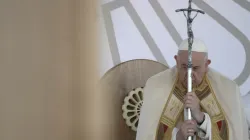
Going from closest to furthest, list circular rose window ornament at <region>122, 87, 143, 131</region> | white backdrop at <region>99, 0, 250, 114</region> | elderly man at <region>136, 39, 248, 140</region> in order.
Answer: elderly man at <region>136, 39, 248, 140</region>, circular rose window ornament at <region>122, 87, 143, 131</region>, white backdrop at <region>99, 0, 250, 114</region>

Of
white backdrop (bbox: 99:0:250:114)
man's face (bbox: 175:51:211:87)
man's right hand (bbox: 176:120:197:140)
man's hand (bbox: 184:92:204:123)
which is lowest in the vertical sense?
man's right hand (bbox: 176:120:197:140)

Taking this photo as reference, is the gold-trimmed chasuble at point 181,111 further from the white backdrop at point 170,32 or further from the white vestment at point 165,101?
the white backdrop at point 170,32

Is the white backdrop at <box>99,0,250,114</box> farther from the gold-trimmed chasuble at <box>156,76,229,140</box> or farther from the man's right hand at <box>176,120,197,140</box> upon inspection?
the man's right hand at <box>176,120,197,140</box>

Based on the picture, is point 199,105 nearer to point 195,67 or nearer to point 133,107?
point 195,67

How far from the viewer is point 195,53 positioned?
1.23m

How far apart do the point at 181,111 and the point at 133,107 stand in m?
0.25

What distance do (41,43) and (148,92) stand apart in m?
0.62

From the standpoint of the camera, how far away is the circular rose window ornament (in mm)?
1417

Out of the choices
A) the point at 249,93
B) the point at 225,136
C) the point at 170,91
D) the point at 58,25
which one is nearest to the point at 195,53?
the point at 170,91

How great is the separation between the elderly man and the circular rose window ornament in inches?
6.3

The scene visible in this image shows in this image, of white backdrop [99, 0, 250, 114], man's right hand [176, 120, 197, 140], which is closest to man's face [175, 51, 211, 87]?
man's right hand [176, 120, 197, 140]

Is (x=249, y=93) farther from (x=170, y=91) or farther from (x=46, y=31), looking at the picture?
(x=46, y=31)

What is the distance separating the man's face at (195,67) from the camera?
1211mm

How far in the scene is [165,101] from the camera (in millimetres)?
1244
